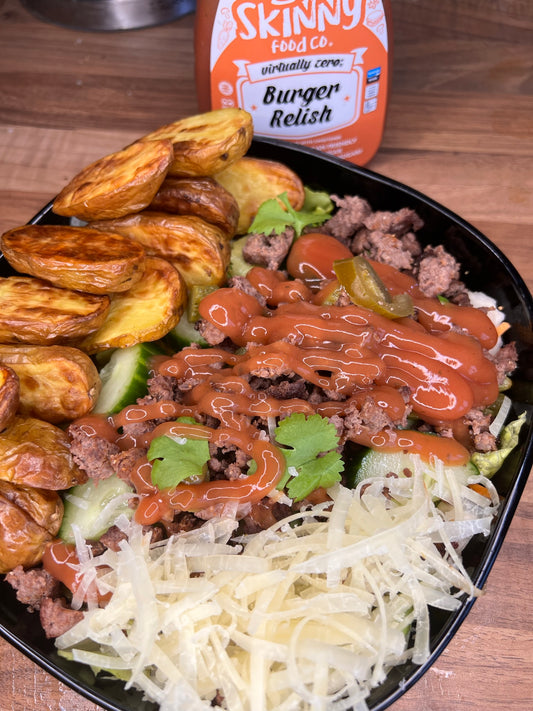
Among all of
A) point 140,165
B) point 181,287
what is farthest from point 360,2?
point 181,287

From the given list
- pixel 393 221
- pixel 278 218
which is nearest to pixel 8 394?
pixel 278 218

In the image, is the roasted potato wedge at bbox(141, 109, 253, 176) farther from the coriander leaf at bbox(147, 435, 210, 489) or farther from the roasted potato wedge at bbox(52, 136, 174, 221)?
the coriander leaf at bbox(147, 435, 210, 489)

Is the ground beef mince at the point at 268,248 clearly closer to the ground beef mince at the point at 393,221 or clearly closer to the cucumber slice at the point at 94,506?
the ground beef mince at the point at 393,221

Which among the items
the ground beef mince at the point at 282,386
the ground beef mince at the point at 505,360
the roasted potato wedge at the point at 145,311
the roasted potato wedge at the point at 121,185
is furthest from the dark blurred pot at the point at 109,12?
the ground beef mince at the point at 505,360

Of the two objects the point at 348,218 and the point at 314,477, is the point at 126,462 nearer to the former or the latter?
the point at 314,477

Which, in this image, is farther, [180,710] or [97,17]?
[97,17]

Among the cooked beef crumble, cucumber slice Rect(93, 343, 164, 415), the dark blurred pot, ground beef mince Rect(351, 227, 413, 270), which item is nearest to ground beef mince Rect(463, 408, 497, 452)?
the cooked beef crumble

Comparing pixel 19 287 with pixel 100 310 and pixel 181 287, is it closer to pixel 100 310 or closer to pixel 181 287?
pixel 100 310
